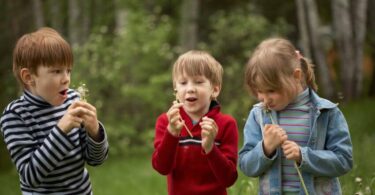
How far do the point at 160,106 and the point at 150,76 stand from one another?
2.60 ft

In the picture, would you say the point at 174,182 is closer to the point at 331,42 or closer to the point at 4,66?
the point at 4,66

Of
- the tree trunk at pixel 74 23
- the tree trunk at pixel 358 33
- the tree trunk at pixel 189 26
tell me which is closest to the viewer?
the tree trunk at pixel 358 33

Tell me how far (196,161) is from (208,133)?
11.9 inches

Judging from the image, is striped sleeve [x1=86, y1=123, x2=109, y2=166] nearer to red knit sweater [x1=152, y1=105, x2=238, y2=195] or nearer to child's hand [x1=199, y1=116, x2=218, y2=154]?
red knit sweater [x1=152, y1=105, x2=238, y2=195]

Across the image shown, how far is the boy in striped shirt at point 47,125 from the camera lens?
3.16 m

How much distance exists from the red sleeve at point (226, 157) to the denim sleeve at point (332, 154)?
416 millimetres

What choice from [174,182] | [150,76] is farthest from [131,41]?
[174,182]

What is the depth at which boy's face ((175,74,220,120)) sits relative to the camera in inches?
135

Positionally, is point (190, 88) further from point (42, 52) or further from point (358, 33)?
point (358, 33)

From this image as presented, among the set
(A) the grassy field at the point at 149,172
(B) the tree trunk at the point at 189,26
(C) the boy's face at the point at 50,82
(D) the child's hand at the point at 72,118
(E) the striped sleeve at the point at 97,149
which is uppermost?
(C) the boy's face at the point at 50,82

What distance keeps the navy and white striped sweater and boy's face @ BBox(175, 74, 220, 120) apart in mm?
479

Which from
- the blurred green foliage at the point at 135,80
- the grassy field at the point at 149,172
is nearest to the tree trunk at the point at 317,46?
the blurred green foliage at the point at 135,80

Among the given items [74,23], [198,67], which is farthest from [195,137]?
[74,23]

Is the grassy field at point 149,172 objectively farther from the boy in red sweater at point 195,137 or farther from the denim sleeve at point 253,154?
the denim sleeve at point 253,154
